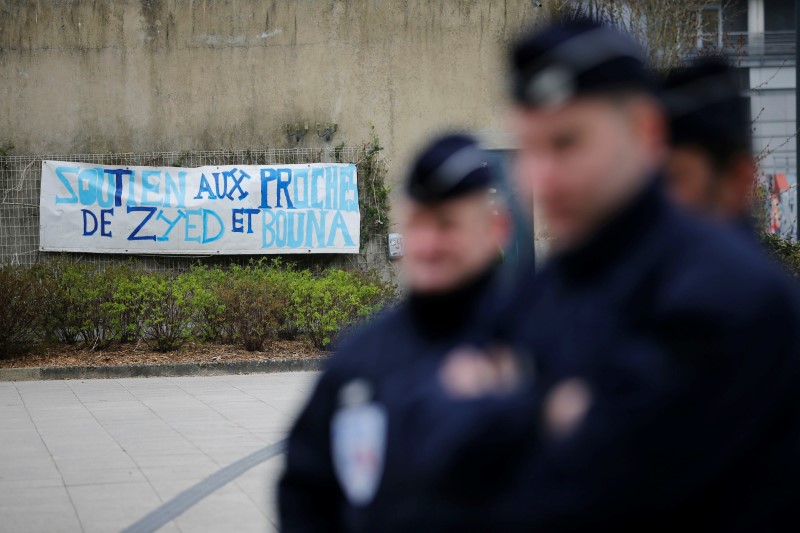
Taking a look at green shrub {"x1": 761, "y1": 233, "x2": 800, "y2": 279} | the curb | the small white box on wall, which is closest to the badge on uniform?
the curb

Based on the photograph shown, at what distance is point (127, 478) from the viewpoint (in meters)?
7.57

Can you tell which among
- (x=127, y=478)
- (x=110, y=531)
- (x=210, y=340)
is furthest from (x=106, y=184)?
(x=110, y=531)

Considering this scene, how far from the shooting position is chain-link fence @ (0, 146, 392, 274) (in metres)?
17.6

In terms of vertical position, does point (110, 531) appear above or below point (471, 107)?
below

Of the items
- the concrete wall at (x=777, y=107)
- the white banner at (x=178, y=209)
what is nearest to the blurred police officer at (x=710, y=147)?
the white banner at (x=178, y=209)

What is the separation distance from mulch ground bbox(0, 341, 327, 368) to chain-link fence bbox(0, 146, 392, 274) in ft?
11.0

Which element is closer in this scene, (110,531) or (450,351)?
(450,351)

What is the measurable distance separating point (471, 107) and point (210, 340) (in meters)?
6.38

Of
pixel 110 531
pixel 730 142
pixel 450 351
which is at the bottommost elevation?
pixel 110 531

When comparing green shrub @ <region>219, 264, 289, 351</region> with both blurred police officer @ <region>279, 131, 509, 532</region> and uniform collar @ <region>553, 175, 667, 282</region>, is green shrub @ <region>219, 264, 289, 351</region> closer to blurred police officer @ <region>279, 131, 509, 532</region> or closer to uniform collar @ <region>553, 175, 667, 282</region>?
blurred police officer @ <region>279, 131, 509, 532</region>

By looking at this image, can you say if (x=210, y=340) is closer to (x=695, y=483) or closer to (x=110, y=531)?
(x=110, y=531)

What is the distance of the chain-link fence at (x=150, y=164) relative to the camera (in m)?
17.6

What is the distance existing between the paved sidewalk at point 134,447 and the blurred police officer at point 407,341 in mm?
1988

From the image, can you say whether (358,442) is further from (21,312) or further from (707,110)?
(21,312)
